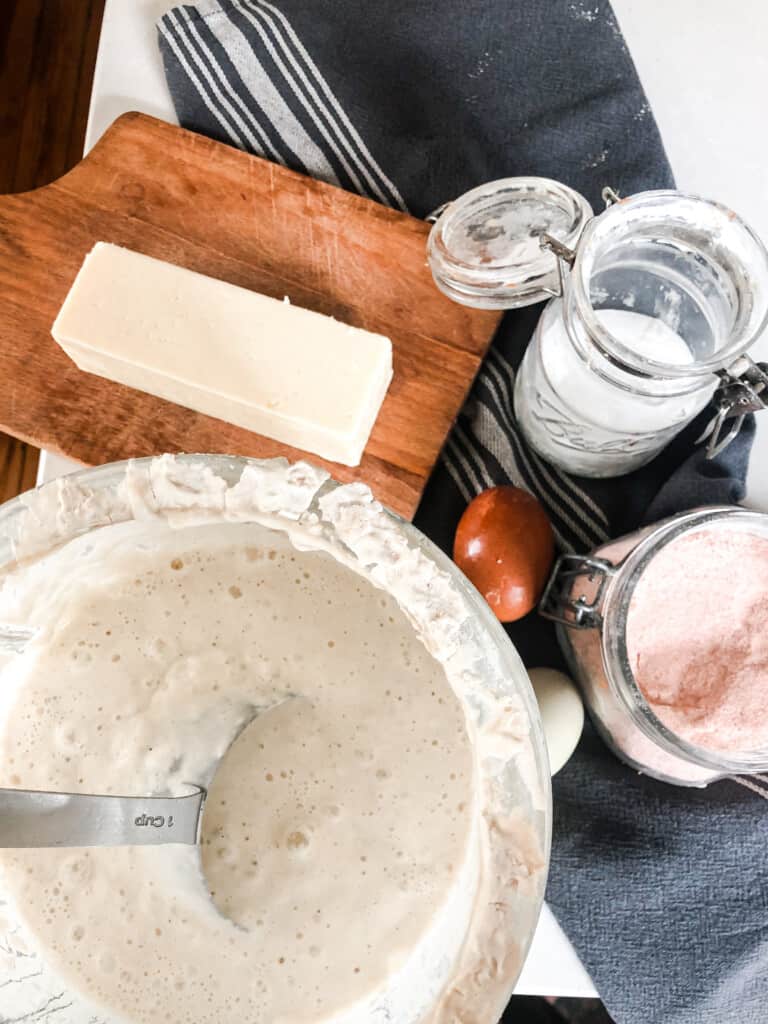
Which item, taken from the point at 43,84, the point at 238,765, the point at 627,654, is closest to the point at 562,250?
the point at 627,654

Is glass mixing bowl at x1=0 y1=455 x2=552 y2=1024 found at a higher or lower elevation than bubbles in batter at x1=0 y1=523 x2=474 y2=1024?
higher

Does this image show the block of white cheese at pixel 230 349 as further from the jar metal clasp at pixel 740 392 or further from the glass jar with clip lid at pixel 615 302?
the jar metal clasp at pixel 740 392

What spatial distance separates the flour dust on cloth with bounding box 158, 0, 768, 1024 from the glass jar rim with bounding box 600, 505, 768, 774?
0.33 ft

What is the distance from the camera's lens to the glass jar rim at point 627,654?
0.59m

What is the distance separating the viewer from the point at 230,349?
2.39 ft

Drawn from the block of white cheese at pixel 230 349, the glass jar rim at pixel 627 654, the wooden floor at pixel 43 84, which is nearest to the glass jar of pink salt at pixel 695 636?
the glass jar rim at pixel 627 654

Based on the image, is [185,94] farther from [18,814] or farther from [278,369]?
[18,814]

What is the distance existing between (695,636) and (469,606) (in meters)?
0.17

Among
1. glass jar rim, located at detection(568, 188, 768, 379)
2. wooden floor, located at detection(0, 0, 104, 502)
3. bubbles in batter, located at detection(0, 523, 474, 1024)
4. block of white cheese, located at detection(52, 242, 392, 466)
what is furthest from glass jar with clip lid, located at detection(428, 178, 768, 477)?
wooden floor, located at detection(0, 0, 104, 502)

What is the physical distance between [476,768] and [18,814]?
0.26 m

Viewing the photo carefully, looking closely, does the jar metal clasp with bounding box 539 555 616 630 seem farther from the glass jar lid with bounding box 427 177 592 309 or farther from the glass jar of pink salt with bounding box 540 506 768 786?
the glass jar lid with bounding box 427 177 592 309

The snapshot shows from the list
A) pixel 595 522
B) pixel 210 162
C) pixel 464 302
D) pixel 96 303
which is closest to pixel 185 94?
pixel 210 162

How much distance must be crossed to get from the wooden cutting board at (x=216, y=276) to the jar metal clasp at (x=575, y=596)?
0.41ft

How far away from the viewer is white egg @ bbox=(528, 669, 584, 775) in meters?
0.67
